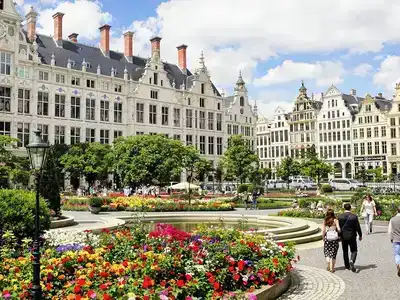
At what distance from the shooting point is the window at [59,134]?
2115 inches

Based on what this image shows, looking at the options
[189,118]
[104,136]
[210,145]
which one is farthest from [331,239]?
[210,145]

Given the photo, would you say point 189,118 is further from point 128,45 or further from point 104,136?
point 104,136

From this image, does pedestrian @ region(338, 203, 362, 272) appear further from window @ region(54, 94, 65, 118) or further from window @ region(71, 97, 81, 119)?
window @ region(71, 97, 81, 119)

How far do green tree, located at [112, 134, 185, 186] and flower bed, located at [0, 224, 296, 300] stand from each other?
35.5 meters

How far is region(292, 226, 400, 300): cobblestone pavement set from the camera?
8734mm

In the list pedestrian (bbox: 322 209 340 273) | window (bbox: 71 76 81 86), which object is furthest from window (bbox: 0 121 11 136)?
pedestrian (bbox: 322 209 340 273)

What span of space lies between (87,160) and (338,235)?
4147 centimetres

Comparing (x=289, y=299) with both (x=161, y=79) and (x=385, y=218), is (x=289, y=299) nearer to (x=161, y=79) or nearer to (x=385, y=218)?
(x=385, y=218)

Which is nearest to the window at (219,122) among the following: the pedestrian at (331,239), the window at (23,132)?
the window at (23,132)

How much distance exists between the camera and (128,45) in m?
65.1

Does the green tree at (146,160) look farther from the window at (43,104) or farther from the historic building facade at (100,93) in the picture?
the window at (43,104)

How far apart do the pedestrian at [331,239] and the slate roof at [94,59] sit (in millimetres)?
48880

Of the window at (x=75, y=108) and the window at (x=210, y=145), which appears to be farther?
the window at (x=210, y=145)

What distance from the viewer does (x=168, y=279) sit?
7328 millimetres
